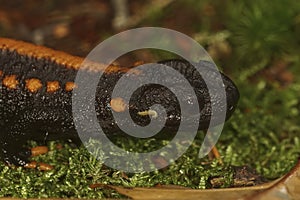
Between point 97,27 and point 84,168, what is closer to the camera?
point 84,168

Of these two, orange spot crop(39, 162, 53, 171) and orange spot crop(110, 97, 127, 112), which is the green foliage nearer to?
orange spot crop(110, 97, 127, 112)

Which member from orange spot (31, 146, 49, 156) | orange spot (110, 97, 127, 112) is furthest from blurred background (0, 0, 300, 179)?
orange spot (31, 146, 49, 156)

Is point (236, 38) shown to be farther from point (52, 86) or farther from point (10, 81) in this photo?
point (10, 81)

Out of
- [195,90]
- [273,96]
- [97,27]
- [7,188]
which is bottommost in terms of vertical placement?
[7,188]

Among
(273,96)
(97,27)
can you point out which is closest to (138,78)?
(273,96)

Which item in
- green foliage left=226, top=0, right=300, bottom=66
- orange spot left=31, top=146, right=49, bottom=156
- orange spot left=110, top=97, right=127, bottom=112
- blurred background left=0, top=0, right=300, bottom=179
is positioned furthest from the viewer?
green foliage left=226, top=0, right=300, bottom=66

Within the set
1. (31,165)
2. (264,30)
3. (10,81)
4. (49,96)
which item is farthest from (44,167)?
(264,30)

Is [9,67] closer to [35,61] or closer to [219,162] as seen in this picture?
[35,61]
